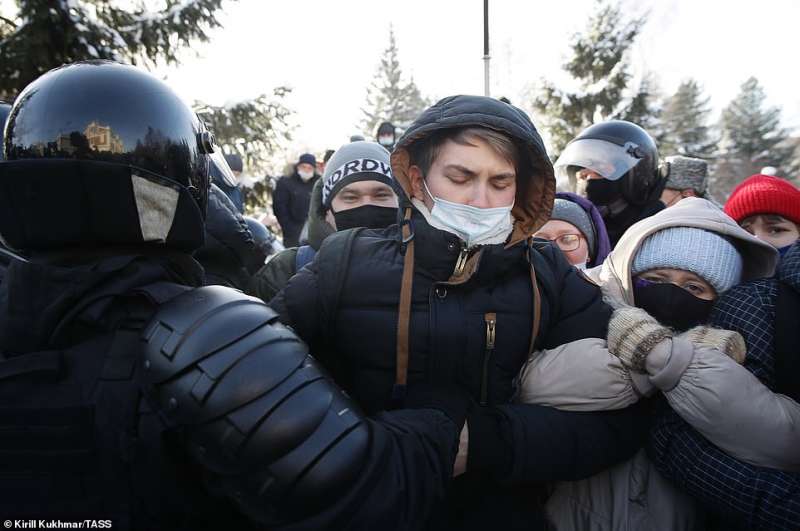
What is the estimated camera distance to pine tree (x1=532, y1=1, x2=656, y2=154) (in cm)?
1777

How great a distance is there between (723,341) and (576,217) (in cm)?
134

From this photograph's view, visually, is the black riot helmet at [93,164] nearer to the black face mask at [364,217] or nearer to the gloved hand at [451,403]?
the gloved hand at [451,403]

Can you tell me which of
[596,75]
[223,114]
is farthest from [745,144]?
[223,114]

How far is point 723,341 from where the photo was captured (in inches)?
60.2

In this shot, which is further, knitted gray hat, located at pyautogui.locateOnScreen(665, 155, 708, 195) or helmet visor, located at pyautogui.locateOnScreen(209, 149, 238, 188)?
knitted gray hat, located at pyautogui.locateOnScreen(665, 155, 708, 195)

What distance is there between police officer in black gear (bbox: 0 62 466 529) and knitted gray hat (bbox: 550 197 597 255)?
1838mm

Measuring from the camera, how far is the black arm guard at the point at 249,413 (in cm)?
98

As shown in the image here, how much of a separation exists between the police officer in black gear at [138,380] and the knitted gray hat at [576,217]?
1.84 metres

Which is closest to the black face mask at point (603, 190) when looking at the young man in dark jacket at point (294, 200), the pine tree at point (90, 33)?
the young man in dark jacket at point (294, 200)

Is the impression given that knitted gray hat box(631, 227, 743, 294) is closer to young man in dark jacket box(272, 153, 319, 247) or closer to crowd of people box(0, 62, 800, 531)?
crowd of people box(0, 62, 800, 531)

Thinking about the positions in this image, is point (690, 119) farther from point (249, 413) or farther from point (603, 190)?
point (249, 413)

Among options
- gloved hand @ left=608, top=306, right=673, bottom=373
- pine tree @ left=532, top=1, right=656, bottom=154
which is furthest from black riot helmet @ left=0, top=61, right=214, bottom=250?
pine tree @ left=532, top=1, right=656, bottom=154

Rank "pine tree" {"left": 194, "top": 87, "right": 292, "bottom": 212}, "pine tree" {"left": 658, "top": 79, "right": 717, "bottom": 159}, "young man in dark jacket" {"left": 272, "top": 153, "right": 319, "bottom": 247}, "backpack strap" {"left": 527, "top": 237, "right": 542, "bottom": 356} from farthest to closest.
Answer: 1. "pine tree" {"left": 658, "top": 79, "right": 717, "bottom": 159}
2. "pine tree" {"left": 194, "top": 87, "right": 292, "bottom": 212}
3. "young man in dark jacket" {"left": 272, "top": 153, "right": 319, "bottom": 247}
4. "backpack strap" {"left": 527, "top": 237, "right": 542, "bottom": 356}

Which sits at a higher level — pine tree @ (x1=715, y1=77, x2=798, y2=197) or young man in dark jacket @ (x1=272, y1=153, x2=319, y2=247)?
young man in dark jacket @ (x1=272, y1=153, x2=319, y2=247)
